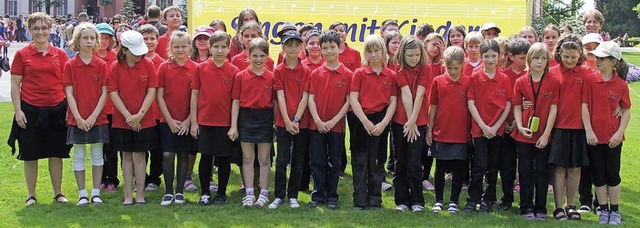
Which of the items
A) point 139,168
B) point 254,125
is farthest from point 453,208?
point 139,168

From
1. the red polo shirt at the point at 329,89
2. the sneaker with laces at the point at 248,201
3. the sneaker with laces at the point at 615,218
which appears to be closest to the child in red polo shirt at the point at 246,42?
the red polo shirt at the point at 329,89

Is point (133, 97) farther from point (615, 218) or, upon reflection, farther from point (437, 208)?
point (615, 218)

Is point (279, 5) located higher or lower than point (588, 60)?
higher

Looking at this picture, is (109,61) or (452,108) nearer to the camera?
(452,108)

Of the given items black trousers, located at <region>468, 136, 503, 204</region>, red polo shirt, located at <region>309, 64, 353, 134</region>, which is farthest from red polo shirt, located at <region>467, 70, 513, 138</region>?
red polo shirt, located at <region>309, 64, 353, 134</region>

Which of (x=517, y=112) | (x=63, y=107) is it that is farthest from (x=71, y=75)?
(x=517, y=112)

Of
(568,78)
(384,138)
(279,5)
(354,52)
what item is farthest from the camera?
(279,5)

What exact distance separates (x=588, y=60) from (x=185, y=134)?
13.1 feet

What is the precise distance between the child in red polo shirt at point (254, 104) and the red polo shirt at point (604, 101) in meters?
2.84

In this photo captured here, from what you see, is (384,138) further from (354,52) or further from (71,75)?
(71,75)

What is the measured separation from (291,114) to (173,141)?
3.83 feet

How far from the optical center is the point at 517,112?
22.4 ft

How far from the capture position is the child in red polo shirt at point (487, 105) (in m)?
6.87

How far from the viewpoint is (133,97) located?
7074 millimetres
